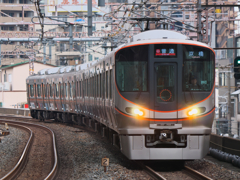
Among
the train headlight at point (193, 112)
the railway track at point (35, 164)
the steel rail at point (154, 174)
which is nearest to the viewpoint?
the steel rail at point (154, 174)

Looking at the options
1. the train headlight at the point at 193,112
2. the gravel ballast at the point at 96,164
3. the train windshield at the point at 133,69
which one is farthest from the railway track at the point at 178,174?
the train windshield at the point at 133,69

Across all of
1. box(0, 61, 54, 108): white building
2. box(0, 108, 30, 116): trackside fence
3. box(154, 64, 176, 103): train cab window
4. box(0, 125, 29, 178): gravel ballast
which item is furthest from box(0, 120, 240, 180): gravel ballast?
box(0, 61, 54, 108): white building

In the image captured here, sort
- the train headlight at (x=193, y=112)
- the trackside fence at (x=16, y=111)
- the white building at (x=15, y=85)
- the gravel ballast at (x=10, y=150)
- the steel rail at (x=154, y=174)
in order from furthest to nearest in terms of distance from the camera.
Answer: the white building at (x=15, y=85), the trackside fence at (x=16, y=111), the gravel ballast at (x=10, y=150), the train headlight at (x=193, y=112), the steel rail at (x=154, y=174)

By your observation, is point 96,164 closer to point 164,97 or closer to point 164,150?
point 164,150

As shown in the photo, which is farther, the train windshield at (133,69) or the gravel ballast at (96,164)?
the train windshield at (133,69)

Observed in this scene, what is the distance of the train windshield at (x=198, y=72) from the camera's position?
951 centimetres

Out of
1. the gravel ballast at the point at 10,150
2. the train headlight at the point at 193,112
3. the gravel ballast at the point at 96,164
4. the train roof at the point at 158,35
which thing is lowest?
the gravel ballast at the point at 10,150

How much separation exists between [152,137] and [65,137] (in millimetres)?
9096

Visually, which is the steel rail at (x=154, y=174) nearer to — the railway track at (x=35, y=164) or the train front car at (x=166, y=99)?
the train front car at (x=166, y=99)

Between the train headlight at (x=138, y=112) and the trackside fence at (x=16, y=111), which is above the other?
the train headlight at (x=138, y=112)

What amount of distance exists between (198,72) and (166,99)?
3.00ft

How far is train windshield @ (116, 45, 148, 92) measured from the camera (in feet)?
31.3

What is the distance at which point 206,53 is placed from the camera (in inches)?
377

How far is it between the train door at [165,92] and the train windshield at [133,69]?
28 cm
